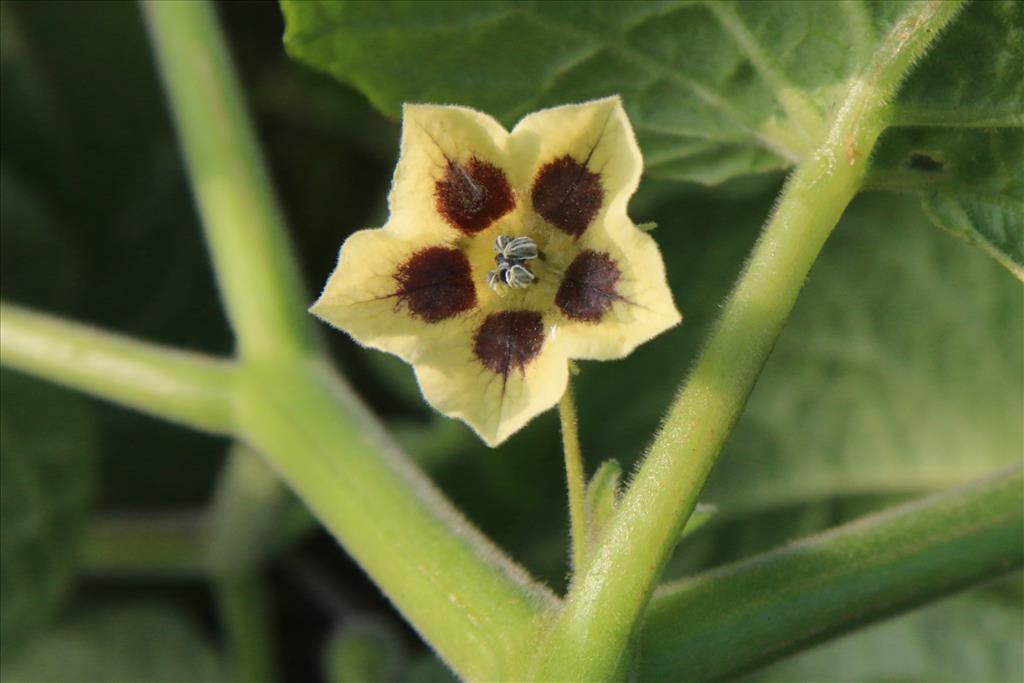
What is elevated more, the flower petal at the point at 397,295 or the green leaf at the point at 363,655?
the flower petal at the point at 397,295

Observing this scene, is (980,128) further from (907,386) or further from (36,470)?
(36,470)

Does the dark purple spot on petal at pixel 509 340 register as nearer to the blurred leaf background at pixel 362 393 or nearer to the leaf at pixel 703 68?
the leaf at pixel 703 68

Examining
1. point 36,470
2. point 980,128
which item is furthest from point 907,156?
point 36,470

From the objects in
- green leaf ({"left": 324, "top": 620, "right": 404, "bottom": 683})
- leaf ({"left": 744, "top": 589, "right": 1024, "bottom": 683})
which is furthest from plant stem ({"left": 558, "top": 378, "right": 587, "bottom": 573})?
leaf ({"left": 744, "top": 589, "right": 1024, "bottom": 683})

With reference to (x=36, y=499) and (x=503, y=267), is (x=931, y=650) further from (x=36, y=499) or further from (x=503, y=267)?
(x=36, y=499)

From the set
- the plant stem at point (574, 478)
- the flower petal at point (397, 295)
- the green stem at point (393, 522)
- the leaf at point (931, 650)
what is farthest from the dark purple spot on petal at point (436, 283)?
the leaf at point (931, 650)

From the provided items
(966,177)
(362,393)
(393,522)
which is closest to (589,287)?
(393,522)

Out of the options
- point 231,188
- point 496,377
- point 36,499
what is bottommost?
point 36,499

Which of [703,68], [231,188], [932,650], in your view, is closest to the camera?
[703,68]
